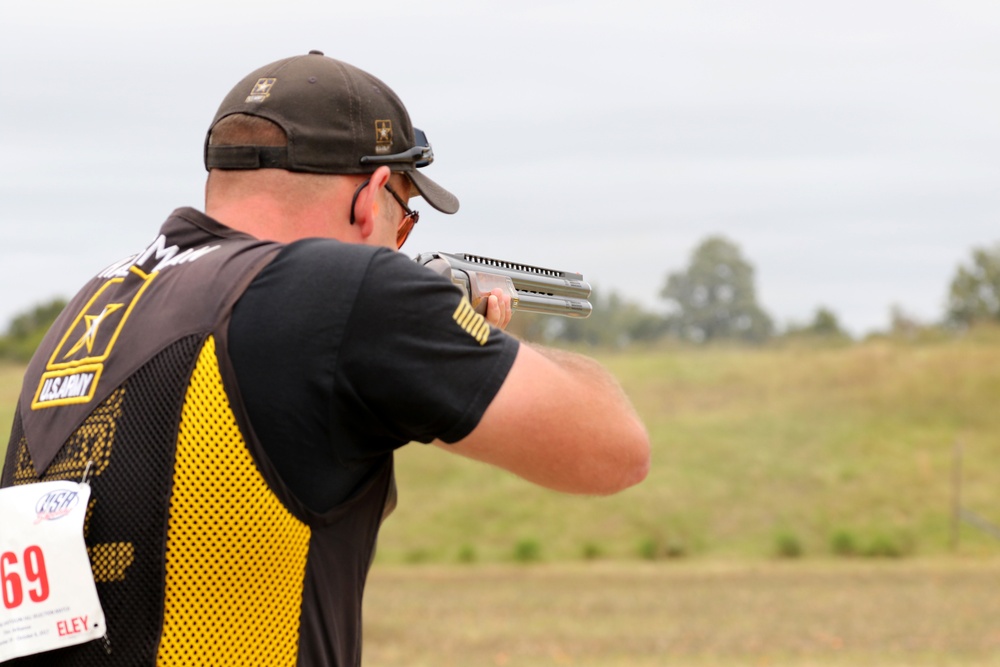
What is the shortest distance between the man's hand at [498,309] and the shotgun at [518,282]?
0.02 meters

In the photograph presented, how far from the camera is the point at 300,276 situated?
1.94 meters

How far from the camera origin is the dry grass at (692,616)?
10656 mm

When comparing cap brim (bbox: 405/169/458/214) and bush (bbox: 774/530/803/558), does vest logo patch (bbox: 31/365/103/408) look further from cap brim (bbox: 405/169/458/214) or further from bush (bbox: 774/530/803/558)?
bush (bbox: 774/530/803/558)

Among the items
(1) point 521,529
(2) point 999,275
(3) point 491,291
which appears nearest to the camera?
(3) point 491,291

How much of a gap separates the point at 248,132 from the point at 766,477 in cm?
2337

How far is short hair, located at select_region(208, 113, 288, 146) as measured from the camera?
2.19 m

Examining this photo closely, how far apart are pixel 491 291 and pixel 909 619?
1084 cm

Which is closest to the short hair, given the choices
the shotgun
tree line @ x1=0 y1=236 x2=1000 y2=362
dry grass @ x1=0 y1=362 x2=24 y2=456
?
the shotgun

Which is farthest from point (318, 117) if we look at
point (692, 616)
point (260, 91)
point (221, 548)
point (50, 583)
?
point (692, 616)

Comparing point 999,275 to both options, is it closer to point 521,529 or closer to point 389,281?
point 521,529

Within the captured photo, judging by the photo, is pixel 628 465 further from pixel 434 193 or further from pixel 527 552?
pixel 527 552

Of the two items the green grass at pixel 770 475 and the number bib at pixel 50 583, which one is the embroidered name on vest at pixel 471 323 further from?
the green grass at pixel 770 475

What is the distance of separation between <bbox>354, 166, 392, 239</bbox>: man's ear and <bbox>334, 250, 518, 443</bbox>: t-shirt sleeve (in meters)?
0.35

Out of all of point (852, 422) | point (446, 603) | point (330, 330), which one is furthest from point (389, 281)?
point (852, 422)
